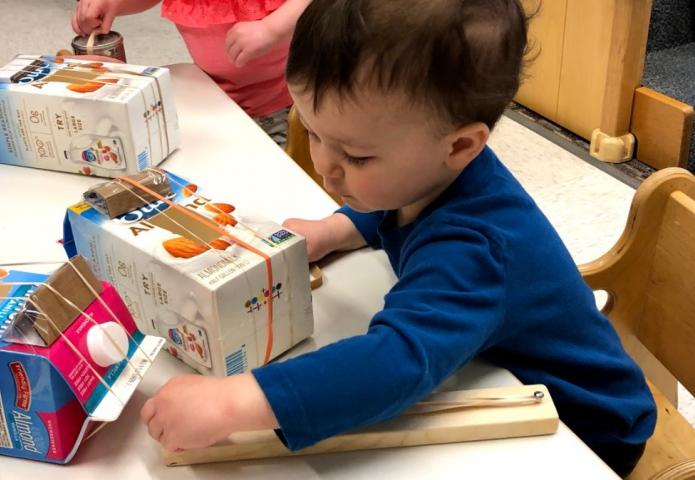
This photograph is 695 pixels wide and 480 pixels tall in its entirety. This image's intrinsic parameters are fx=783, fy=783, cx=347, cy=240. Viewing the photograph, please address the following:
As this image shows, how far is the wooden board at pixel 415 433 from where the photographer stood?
1.87ft

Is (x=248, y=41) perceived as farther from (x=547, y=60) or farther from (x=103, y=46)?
(x=547, y=60)

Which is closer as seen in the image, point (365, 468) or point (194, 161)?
point (365, 468)

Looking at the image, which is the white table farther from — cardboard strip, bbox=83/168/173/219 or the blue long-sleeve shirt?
cardboard strip, bbox=83/168/173/219

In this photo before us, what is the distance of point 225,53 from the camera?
126 centimetres

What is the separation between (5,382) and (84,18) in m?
0.76

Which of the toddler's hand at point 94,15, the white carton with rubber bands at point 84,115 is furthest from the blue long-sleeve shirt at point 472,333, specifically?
the toddler's hand at point 94,15

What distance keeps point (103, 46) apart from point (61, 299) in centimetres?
59

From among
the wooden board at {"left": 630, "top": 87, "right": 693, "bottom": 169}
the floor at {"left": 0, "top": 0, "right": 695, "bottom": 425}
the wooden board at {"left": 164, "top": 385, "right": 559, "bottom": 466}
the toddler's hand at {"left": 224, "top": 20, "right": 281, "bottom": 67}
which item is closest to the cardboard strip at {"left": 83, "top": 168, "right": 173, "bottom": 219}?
the wooden board at {"left": 164, "top": 385, "right": 559, "bottom": 466}

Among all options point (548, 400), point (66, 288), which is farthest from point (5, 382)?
point (548, 400)

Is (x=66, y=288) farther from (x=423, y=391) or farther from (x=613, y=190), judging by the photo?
(x=613, y=190)

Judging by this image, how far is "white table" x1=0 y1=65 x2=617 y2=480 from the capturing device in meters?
0.57

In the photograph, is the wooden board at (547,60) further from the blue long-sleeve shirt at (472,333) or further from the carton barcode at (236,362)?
the carton barcode at (236,362)

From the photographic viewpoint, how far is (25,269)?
628mm

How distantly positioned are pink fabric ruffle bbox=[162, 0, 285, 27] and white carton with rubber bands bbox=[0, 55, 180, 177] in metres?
0.29
